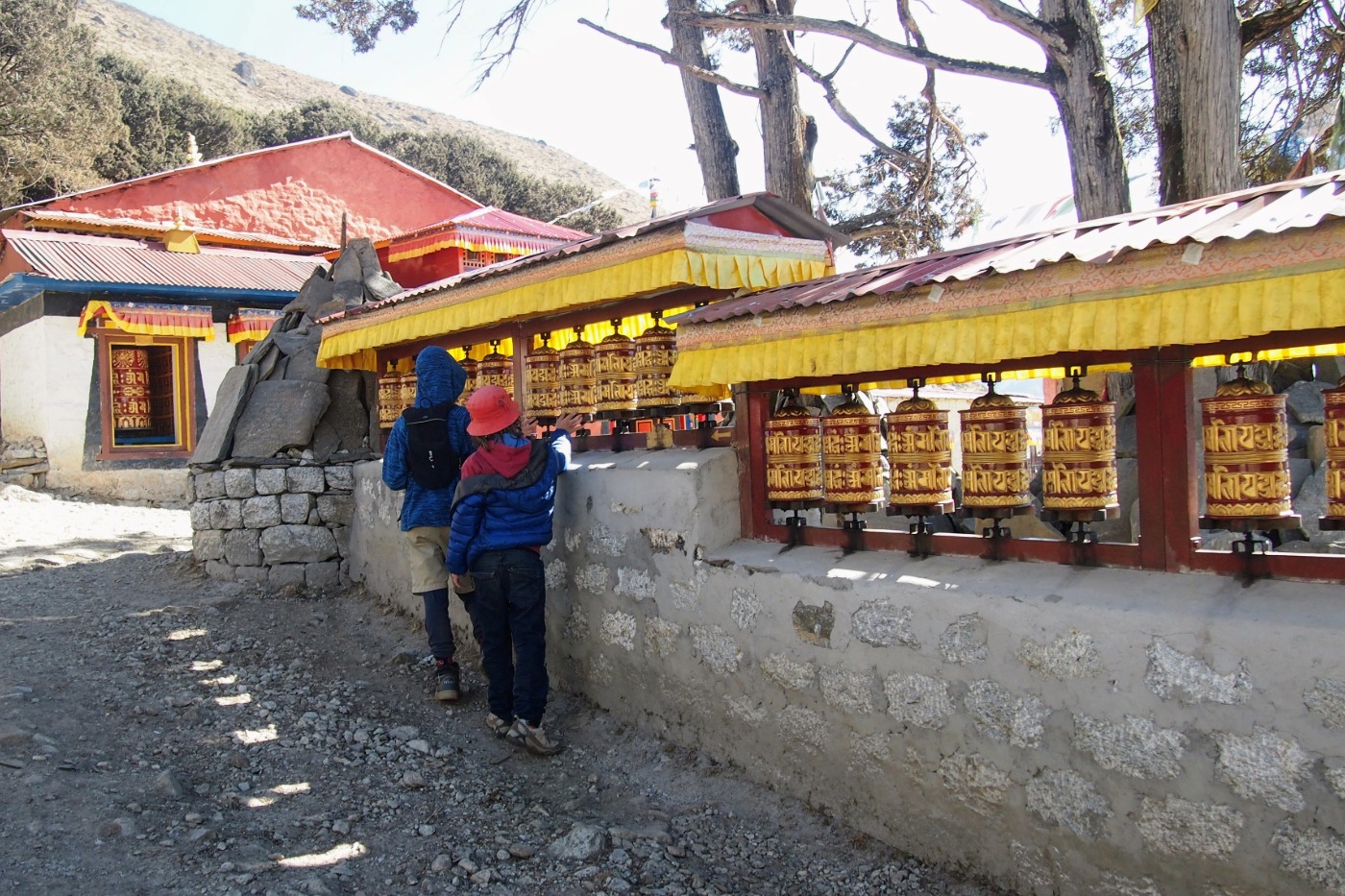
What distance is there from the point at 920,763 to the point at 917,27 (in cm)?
866

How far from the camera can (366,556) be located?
6.96 m

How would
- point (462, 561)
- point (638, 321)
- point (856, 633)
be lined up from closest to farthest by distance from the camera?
point (856, 633)
point (462, 561)
point (638, 321)

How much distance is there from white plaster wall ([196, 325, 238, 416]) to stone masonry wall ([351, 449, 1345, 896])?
1194 centimetres

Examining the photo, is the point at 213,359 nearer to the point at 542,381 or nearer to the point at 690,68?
the point at 690,68

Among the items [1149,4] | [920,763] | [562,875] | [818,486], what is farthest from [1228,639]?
[1149,4]

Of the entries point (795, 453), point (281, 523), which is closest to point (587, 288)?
point (795, 453)

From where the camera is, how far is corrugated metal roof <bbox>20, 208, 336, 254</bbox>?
15.6m

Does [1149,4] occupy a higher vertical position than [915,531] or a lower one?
higher

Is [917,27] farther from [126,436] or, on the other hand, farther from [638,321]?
[126,436]

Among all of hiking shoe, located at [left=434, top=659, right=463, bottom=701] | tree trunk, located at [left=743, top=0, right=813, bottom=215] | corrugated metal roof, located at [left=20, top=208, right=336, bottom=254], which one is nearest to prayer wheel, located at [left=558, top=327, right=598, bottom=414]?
hiking shoe, located at [left=434, top=659, right=463, bottom=701]

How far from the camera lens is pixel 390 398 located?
6977 mm

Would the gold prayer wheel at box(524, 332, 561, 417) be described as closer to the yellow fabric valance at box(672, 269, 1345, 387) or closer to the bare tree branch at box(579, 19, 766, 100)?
the yellow fabric valance at box(672, 269, 1345, 387)

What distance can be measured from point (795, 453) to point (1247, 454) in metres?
1.66

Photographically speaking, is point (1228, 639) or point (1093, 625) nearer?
point (1228, 639)
